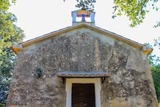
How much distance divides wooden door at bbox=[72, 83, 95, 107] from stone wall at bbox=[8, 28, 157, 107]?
46 cm

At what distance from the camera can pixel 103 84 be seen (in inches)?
325

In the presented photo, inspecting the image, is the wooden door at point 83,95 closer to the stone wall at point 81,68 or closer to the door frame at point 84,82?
the door frame at point 84,82

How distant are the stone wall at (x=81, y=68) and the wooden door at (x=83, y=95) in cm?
46

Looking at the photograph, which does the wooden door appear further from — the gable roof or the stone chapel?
the gable roof

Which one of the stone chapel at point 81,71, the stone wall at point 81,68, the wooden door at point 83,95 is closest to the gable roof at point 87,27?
the stone chapel at point 81,71

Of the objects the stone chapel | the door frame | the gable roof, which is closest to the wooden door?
the stone chapel

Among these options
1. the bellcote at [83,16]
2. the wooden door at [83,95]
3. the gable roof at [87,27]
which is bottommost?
the wooden door at [83,95]

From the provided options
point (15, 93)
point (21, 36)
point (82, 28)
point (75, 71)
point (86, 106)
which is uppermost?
point (21, 36)

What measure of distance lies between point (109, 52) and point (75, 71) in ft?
5.93

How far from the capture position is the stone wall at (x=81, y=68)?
7.86m

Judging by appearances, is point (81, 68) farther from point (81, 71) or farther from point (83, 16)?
point (83, 16)

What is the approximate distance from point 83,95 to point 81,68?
115cm

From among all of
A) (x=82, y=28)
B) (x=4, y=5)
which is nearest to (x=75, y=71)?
(x=82, y=28)

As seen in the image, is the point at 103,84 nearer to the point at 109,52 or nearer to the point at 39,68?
the point at 109,52
